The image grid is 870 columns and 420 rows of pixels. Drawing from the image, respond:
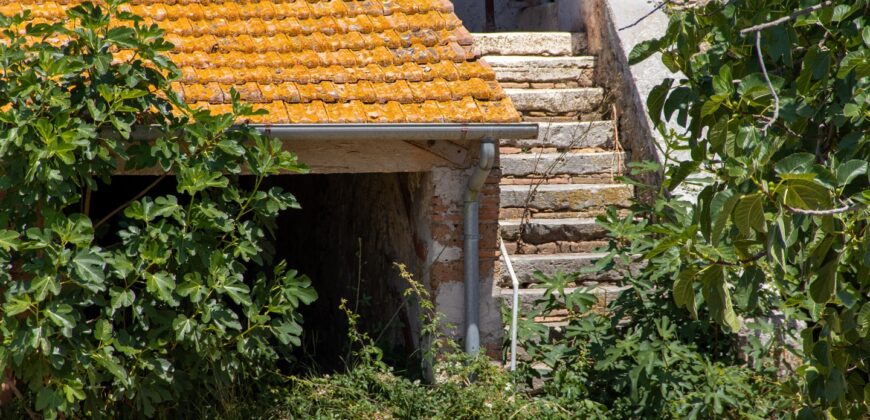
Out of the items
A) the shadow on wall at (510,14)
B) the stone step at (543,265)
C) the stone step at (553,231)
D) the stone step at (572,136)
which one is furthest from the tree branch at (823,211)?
the shadow on wall at (510,14)

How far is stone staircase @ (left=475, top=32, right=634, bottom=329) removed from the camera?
7.73 metres

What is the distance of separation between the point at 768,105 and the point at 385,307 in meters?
4.62

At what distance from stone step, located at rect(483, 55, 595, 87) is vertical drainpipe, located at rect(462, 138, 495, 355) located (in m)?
2.99

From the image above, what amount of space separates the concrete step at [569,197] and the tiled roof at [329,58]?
181cm

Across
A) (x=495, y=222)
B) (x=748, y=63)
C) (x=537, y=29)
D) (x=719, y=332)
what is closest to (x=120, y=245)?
(x=495, y=222)

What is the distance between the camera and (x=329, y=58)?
20.5ft

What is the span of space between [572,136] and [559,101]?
435mm

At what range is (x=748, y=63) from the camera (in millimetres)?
3598

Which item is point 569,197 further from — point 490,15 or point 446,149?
point 490,15

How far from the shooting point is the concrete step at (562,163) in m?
8.30

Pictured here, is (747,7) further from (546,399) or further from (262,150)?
(546,399)

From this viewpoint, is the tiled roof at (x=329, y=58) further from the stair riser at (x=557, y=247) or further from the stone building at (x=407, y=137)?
the stair riser at (x=557, y=247)

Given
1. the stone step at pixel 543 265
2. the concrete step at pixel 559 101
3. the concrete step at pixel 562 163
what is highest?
the concrete step at pixel 559 101

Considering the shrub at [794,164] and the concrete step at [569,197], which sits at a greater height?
the shrub at [794,164]
